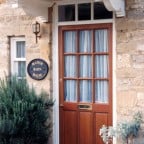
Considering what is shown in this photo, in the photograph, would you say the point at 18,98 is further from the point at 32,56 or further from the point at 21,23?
the point at 21,23

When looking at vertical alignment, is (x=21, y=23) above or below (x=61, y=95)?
above

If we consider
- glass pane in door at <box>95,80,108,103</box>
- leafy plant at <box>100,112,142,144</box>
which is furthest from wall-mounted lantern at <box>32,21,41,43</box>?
leafy plant at <box>100,112,142,144</box>

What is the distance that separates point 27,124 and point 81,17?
2.22m

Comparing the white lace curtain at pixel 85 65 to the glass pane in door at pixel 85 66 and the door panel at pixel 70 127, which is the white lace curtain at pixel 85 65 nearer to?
the glass pane in door at pixel 85 66

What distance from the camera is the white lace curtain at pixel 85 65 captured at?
792 cm

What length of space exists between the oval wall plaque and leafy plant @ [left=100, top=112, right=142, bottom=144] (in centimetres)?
166

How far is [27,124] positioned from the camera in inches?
302

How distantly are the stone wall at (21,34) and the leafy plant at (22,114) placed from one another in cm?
50

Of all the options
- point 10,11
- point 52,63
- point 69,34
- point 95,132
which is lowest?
point 95,132

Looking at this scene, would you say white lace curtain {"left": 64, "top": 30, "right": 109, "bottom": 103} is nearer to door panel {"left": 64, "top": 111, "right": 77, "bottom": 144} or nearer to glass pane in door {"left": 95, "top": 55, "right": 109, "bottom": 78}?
glass pane in door {"left": 95, "top": 55, "right": 109, "bottom": 78}

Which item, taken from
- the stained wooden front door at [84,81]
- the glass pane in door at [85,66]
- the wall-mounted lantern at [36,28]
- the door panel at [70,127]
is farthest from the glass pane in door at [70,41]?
the door panel at [70,127]

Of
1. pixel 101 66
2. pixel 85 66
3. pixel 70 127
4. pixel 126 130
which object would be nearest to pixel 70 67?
pixel 85 66

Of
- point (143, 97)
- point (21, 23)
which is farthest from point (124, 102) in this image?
point (21, 23)

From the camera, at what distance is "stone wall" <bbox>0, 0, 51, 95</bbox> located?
329 inches
